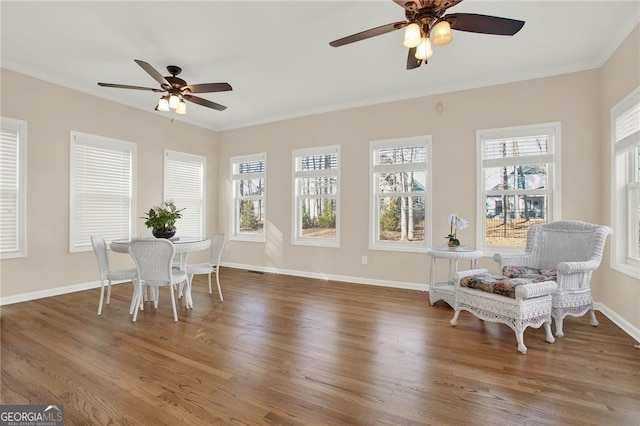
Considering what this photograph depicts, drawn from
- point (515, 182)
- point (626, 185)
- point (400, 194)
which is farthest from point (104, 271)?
point (626, 185)

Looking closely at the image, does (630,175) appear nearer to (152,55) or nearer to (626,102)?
(626,102)

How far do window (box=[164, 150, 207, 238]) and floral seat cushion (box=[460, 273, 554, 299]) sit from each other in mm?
5019

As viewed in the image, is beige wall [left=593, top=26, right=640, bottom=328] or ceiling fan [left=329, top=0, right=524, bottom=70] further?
beige wall [left=593, top=26, right=640, bottom=328]

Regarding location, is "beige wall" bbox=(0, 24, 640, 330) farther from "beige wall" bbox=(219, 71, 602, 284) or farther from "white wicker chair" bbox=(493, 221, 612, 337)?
"white wicker chair" bbox=(493, 221, 612, 337)

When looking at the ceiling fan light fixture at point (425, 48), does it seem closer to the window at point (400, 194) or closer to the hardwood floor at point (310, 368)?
the hardwood floor at point (310, 368)

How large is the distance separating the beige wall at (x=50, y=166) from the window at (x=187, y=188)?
0.91 meters

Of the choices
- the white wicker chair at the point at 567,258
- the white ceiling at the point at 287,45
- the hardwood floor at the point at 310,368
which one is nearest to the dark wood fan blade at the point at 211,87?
the white ceiling at the point at 287,45

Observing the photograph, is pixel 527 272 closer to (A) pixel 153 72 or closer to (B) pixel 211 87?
(B) pixel 211 87

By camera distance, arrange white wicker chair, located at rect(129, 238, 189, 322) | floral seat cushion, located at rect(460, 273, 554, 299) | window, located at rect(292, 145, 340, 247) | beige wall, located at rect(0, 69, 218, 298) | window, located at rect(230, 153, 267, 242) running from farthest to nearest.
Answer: window, located at rect(230, 153, 267, 242) < window, located at rect(292, 145, 340, 247) < beige wall, located at rect(0, 69, 218, 298) < white wicker chair, located at rect(129, 238, 189, 322) < floral seat cushion, located at rect(460, 273, 554, 299)

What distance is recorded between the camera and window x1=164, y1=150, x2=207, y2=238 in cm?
587

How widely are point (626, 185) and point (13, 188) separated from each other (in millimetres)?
7187

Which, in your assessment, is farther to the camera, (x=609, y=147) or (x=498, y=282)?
(x=609, y=147)

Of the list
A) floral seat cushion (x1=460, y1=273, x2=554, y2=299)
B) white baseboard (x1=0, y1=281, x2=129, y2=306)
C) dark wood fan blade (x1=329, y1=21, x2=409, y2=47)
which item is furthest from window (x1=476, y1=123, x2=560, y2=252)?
white baseboard (x1=0, y1=281, x2=129, y2=306)

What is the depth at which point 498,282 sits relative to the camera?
112 inches
